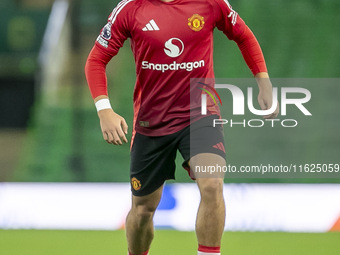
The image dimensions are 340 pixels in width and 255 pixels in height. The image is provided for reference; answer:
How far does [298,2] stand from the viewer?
5.34m

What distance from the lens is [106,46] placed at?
323 centimetres

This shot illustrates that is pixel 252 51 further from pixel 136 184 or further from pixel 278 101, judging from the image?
pixel 278 101

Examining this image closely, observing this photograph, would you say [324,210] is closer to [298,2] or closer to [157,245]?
[157,245]

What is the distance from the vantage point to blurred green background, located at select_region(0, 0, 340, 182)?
211 inches

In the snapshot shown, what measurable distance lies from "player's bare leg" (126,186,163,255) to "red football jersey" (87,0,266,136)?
33cm

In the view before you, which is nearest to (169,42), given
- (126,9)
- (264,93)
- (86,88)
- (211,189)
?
(126,9)

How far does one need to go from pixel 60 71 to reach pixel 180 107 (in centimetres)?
251

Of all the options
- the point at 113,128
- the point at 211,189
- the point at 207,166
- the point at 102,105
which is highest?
the point at 102,105

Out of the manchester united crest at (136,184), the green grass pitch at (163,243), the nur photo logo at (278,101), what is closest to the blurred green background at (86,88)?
the nur photo logo at (278,101)

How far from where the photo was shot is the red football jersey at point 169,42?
10.5 ft

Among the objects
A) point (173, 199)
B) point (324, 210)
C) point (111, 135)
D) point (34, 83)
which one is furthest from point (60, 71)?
point (111, 135)

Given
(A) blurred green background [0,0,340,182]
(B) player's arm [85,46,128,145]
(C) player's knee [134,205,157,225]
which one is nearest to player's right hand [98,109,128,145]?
(B) player's arm [85,46,128,145]

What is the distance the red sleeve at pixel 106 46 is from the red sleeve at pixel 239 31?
407 mm

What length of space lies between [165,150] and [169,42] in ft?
1.61
